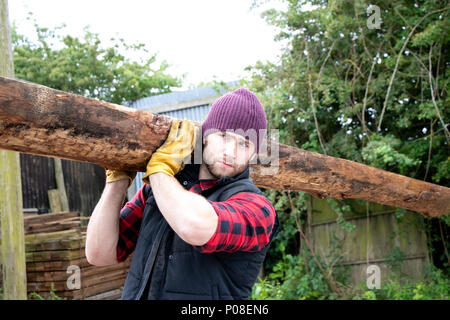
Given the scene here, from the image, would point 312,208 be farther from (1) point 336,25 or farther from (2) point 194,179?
(2) point 194,179

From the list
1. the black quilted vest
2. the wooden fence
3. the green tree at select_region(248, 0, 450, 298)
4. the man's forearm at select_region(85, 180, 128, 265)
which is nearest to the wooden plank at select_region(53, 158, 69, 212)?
the green tree at select_region(248, 0, 450, 298)

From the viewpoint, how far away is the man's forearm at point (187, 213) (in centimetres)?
109

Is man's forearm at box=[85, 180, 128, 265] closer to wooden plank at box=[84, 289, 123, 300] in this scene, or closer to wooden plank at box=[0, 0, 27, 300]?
wooden plank at box=[0, 0, 27, 300]

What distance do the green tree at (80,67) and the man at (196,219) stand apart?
8527mm

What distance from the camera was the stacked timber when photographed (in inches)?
168

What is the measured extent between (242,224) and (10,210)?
2795 millimetres

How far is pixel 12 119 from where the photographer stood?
115cm

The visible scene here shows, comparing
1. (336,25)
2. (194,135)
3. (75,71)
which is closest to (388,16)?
(336,25)

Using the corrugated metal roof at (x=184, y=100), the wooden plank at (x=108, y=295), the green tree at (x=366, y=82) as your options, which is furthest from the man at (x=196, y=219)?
the wooden plank at (x=108, y=295)

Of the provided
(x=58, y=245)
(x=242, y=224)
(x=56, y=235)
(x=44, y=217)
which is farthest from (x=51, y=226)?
(x=242, y=224)

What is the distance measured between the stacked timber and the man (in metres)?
3.18

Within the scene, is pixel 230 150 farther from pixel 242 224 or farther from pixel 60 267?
pixel 60 267
